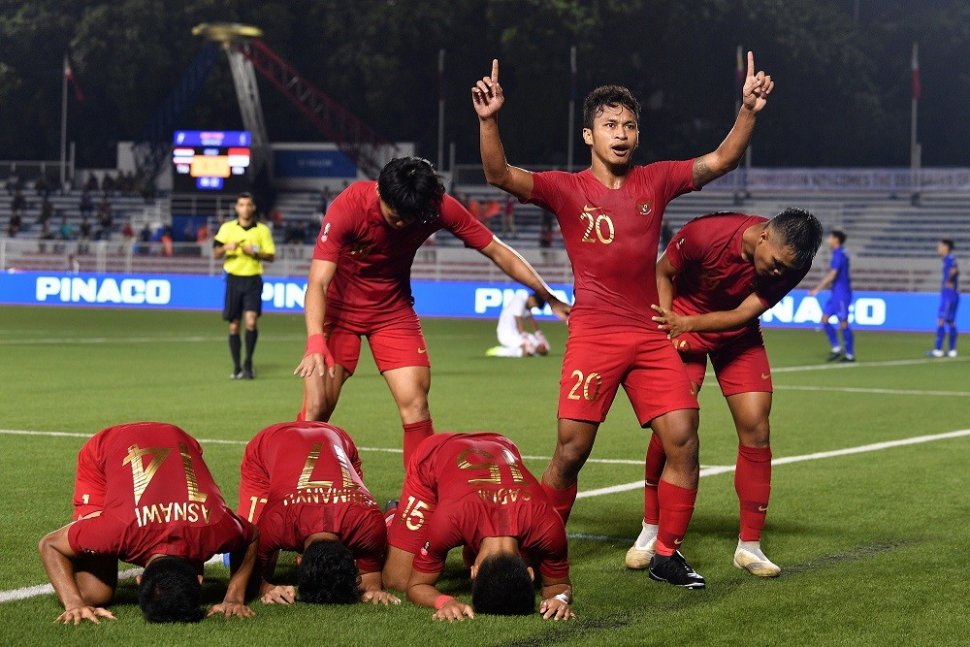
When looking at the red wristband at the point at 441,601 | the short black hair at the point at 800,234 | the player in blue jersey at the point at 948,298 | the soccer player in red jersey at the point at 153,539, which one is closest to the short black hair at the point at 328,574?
the soccer player in red jersey at the point at 153,539

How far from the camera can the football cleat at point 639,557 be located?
7953mm

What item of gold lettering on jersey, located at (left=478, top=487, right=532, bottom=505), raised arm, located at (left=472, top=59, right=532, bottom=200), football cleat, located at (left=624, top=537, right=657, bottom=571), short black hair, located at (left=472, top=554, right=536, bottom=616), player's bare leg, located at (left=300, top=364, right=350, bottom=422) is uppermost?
raised arm, located at (left=472, top=59, right=532, bottom=200)

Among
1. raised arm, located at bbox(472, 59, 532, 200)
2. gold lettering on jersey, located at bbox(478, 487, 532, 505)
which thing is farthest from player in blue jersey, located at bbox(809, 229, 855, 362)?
gold lettering on jersey, located at bbox(478, 487, 532, 505)

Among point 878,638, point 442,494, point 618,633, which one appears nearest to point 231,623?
point 442,494

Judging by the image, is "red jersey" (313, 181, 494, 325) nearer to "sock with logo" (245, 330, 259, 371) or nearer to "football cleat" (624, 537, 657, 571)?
"football cleat" (624, 537, 657, 571)

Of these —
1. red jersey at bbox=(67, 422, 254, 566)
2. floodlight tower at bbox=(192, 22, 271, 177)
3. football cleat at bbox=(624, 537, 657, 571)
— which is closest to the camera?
red jersey at bbox=(67, 422, 254, 566)

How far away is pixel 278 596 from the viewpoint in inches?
268

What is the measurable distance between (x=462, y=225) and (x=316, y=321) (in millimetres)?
957

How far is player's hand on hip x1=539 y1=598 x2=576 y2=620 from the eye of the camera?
21.6 ft

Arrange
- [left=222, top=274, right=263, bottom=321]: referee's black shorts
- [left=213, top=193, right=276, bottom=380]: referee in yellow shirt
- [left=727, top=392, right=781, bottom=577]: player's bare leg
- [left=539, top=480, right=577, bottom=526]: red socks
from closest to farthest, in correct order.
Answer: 1. [left=539, top=480, right=577, bottom=526]: red socks
2. [left=727, top=392, right=781, bottom=577]: player's bare leg
3. [left=213, top=193, right=276, bottom=380]: referee in yellow shirt
4. [left=222, top=274, right=263, bottom=321]: referee's black shorts

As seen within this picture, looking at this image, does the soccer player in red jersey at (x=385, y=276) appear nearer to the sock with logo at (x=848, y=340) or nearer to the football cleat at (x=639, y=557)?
the football cleat at (x=639, y=557)

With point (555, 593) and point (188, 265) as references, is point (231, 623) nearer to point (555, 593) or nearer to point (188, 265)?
point (555, 593)

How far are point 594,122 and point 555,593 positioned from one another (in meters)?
2.29

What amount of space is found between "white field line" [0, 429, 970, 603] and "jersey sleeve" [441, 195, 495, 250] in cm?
211
